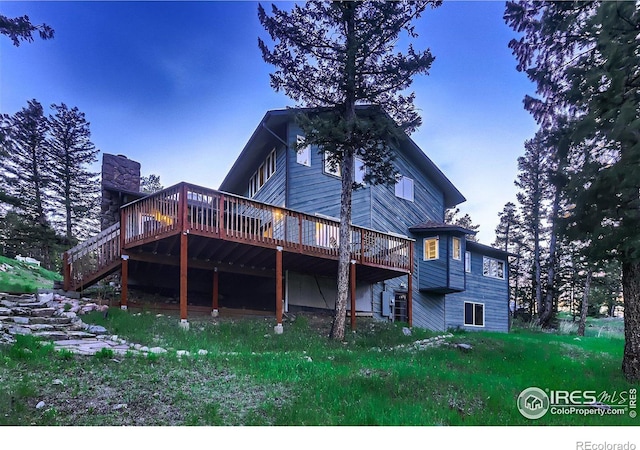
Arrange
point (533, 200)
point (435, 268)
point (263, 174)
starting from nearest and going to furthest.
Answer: point (435, 268), point (263, 174), point (533, 200)

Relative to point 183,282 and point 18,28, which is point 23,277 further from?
point 18,28

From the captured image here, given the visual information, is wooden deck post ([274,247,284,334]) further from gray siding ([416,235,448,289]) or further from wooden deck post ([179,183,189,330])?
gray siding ([416,235,448,289])

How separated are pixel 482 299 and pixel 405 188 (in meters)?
5.53

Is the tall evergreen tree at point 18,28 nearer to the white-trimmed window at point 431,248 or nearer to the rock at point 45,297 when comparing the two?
the rock at point 45,297

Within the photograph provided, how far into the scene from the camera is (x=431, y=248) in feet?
47.4

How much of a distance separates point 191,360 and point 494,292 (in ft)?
47.2

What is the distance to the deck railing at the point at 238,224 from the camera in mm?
7941

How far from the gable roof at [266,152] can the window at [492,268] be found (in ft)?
8.38

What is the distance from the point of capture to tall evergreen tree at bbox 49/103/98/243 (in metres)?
7.96

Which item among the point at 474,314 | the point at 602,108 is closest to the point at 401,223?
the point at 474,314

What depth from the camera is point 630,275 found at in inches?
248

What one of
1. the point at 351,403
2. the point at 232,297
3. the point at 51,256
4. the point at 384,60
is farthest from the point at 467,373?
the point at 51,256

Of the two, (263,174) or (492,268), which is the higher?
(263,174)

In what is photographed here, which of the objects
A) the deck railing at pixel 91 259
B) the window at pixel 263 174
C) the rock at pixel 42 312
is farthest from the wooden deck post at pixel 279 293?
the window at pixel 263 174
